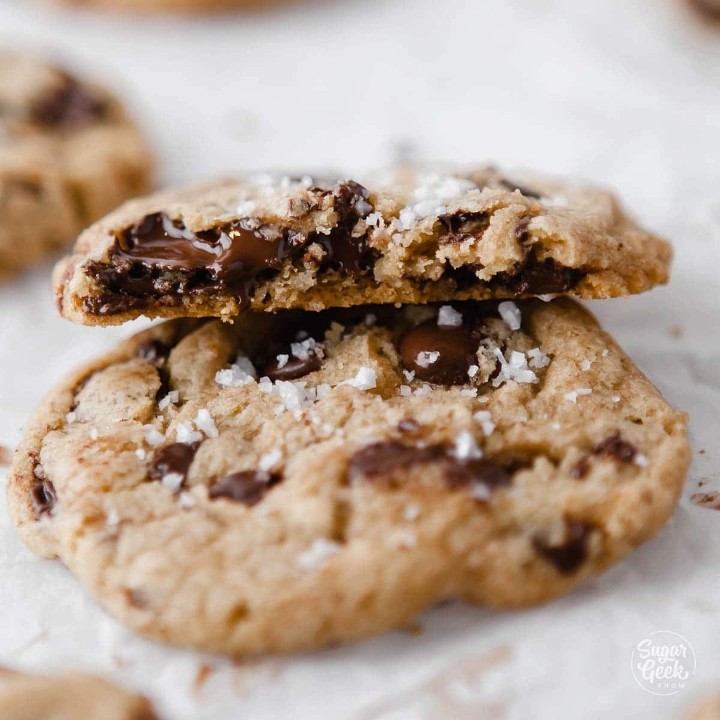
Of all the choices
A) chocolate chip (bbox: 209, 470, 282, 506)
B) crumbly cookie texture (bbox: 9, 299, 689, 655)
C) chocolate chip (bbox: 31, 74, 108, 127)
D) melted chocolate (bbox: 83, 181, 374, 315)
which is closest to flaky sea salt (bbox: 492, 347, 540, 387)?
crumbly cookie texture (bbox: 9, 299, 689, 655)

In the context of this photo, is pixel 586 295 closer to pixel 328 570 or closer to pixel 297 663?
pixel 328 570

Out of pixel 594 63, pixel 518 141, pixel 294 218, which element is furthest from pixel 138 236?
pixel 594 63

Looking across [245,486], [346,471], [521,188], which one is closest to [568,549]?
[346,471]

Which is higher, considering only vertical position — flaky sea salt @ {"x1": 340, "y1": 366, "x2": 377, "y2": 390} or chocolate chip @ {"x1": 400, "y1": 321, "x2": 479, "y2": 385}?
chocolate chip @ {"x1": 400, "y1": 321, "x2": 479, "y2": 385}

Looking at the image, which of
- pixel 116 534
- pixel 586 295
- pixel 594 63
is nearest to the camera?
pixel 116 534

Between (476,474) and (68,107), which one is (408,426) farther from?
(68,107)

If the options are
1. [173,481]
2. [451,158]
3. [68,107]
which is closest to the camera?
[173,481]
